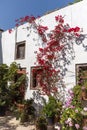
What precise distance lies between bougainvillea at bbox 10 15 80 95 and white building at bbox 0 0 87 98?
0.28m

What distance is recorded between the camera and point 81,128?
25.0 ft

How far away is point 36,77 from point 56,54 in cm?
183

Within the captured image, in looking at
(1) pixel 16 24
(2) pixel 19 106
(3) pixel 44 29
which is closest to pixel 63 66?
(3) pixel 44 29

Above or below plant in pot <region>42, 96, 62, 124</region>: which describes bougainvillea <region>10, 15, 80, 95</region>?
above

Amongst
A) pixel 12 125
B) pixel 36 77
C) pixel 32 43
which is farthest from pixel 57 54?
pixel 12 125

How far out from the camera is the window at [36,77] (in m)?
10.9

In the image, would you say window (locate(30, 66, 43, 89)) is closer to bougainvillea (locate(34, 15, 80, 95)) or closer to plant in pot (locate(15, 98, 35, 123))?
bougainvillea (locate(34, 15, 80, 95))

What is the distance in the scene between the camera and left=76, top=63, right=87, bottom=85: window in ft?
29.9

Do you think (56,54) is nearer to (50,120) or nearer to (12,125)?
(50,120)

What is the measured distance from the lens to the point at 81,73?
926 centimetres

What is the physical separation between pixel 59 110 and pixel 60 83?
4.36 feet

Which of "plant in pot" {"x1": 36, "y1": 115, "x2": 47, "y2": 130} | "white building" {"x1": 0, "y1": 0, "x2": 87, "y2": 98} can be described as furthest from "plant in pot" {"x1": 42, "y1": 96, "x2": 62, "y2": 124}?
"white building" {"x1": 0, "y1": 0, "x2": 87, "y2": 98}

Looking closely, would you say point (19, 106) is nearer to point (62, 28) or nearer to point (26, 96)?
point (26, 96)

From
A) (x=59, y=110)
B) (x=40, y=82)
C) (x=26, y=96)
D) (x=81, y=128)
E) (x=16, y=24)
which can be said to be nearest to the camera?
(x=81, y=128)
